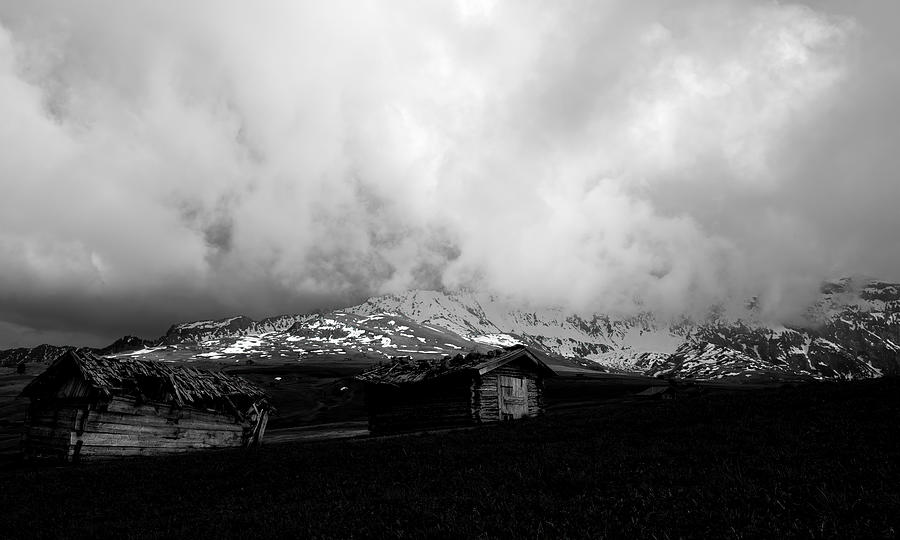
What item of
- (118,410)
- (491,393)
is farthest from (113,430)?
(491,393)

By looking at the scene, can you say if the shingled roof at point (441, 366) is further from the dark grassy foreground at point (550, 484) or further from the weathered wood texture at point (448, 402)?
the dark grassy foreground at point (550, 484)

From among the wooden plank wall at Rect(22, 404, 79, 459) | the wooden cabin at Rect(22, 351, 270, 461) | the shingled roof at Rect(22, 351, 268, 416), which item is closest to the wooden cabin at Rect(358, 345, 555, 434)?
the shingled roof at Rect(22, 351, 268, 416)

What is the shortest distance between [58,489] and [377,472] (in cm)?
1325

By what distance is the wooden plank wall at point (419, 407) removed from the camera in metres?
36.4

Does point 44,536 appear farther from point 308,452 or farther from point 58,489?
point 308,452

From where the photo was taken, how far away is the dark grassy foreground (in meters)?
9.30

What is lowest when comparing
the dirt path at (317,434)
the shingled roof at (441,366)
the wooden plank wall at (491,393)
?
the dirt path at (317,434)

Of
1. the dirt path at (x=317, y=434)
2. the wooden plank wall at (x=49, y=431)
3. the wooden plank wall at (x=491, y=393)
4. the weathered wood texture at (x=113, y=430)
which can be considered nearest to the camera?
the weathered wood texture at (x=113, y=430)

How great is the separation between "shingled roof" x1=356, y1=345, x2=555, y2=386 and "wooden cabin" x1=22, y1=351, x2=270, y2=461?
11448mm

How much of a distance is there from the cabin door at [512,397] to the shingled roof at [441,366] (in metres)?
1.57

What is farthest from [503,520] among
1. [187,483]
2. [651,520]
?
[187,483]

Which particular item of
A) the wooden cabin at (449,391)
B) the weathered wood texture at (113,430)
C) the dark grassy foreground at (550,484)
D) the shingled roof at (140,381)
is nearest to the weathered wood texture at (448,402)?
the wooden cabin at (449,391)

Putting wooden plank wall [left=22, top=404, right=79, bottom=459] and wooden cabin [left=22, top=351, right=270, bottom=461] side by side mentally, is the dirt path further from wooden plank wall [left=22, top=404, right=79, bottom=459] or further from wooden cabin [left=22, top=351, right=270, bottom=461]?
wooden plank wall [left=22, top=404, right=79, bottom=459]

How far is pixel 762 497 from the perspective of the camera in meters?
9.99
